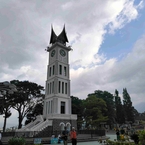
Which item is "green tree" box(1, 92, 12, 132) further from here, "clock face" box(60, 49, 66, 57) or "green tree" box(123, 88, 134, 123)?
"green tree" box(123, 88, 134, 123)

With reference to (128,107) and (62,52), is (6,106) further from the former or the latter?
(128,107)

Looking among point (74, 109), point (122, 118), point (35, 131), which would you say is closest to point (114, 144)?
point (35, 131)

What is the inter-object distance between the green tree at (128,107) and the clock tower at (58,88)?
95.7 ft

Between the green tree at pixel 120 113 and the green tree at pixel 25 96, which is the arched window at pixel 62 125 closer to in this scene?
the green tree at pixel 25 96

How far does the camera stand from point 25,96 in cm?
3709

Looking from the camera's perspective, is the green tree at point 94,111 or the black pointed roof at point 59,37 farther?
the green tree at point 94,111

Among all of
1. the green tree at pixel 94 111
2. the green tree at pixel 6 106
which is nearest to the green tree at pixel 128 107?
the green tree at pixel 94 111

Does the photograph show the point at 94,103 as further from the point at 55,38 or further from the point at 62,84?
the point at 55,38

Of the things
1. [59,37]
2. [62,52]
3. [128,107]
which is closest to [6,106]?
[62,52]

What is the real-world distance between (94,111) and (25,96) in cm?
1894

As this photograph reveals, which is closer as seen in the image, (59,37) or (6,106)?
(6,106)

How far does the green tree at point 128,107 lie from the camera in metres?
53.4

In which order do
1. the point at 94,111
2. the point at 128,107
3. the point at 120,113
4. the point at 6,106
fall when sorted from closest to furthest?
the point at 6,106 < the point at 94,111 < the point at 120,113 < the point at 128,107

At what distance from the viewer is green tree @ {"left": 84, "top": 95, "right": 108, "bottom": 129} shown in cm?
4224
